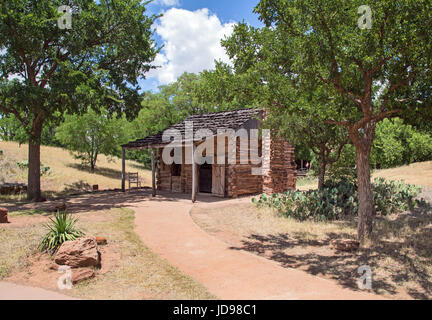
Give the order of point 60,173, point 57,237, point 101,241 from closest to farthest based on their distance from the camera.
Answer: point 57,237 → point 101,241 → point 60,173

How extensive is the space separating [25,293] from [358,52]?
24.2ft

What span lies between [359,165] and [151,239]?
228 inches

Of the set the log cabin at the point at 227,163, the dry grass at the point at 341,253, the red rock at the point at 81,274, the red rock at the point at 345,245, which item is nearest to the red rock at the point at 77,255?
the red rock at the point at 81,274

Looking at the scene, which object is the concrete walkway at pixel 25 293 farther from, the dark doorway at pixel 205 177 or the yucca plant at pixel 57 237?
the dark doorway at pixel 205 177

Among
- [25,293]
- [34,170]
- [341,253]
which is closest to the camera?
[25,293]

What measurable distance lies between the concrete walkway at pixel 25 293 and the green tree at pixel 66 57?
384 inches

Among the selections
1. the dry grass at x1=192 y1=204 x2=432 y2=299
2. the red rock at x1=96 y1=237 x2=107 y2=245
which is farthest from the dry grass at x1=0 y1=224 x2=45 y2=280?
the dry grass at x1=192 y1=204 x2=432 y2=299

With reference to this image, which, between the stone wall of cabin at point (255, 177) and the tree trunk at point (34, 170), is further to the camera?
the stone wall of cabin at point (255, 177)

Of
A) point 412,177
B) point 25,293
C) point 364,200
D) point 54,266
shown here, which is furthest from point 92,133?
point 412,177

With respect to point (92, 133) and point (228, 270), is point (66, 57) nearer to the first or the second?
point (92, 133)

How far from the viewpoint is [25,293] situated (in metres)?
4.55

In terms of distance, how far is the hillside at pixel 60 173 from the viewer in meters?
20.4

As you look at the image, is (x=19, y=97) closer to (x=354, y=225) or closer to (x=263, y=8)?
(x=263, y=8)

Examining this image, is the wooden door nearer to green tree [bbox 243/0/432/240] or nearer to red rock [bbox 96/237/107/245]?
green tree [bbox 243/0/432/240]
